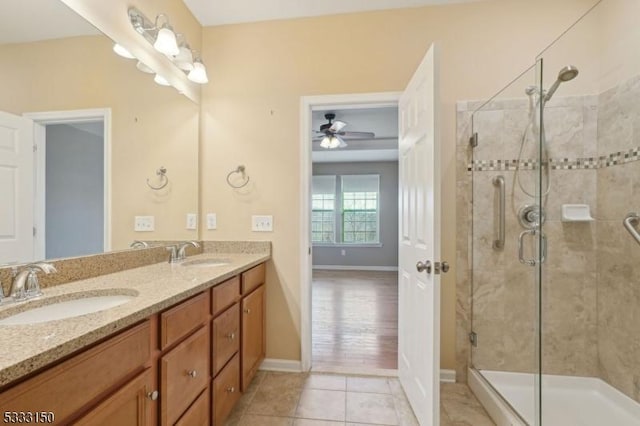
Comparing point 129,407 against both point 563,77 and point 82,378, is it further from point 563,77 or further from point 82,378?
point 563,77

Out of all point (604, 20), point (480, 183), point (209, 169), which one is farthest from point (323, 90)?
point (604, 20)

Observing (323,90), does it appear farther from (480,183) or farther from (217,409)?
(217,409)

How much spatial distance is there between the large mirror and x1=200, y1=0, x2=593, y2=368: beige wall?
1.49 feet

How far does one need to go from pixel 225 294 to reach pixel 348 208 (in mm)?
5403

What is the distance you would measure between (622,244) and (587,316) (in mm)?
518

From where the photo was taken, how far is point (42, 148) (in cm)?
123

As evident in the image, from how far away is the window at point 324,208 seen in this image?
22.5 feet

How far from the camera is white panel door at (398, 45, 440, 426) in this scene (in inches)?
56.7

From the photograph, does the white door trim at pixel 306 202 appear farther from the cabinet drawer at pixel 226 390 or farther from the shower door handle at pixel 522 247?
the shower door handle at pixel 522 247

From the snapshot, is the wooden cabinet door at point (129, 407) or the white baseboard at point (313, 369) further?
the white baseboard at point (313, 369)

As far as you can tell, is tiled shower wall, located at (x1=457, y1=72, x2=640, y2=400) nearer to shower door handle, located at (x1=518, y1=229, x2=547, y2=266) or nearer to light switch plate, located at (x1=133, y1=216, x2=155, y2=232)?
shower door handle, located at (x1=518, y1=229, x2=547, y2=266)

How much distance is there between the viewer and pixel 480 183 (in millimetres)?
2086

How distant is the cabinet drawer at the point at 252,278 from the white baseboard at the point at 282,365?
2.08ft

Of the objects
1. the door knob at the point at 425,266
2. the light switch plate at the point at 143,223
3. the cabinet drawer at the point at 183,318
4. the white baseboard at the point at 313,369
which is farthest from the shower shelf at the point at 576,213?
the light switch plate at the point at 143,223
